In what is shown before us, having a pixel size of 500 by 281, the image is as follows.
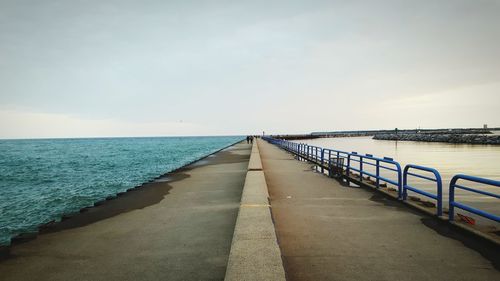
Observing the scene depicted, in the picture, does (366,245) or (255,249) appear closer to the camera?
(255,249)

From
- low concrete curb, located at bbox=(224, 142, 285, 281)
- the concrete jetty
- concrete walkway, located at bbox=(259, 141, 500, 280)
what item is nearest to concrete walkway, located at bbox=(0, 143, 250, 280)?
the concrete jetty

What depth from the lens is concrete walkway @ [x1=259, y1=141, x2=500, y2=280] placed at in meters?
4.06

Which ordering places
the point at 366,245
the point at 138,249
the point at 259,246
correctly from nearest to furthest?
the point at 259,246 → the point at 366,245 → the point at 138,249

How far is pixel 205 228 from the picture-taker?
6547 mm

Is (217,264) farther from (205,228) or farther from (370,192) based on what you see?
(370,192)

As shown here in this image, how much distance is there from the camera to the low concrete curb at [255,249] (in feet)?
12.1

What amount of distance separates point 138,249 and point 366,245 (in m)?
4.24

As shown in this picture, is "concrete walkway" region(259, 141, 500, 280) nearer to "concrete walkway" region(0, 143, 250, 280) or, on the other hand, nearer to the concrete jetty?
the concrete jetty

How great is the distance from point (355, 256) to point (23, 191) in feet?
77.4

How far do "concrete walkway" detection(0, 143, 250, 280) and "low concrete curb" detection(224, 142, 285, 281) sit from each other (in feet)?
1.38

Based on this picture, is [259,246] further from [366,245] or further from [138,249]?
[138,249]

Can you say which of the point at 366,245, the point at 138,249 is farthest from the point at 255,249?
the point at 138,249

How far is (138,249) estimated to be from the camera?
5391 mm

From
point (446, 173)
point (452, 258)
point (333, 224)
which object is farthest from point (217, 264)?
point (446, 173)
